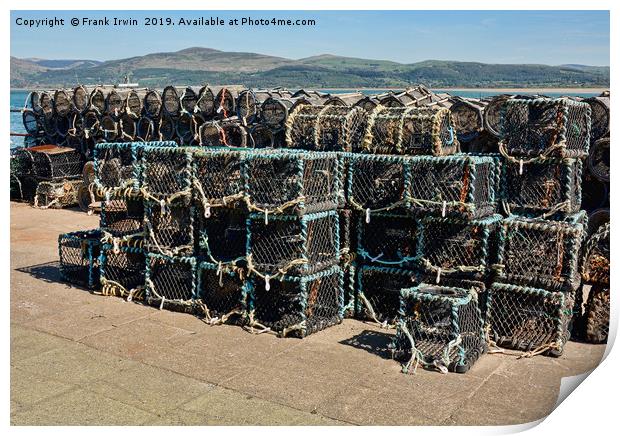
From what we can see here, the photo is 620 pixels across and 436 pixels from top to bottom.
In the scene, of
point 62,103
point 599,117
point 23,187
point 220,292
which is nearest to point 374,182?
point 220,292

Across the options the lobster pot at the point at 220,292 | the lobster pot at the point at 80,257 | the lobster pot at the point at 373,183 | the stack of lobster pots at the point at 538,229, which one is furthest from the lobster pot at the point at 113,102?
the stack of lobster pots at the point at 538,229

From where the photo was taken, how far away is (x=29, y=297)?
8.66m

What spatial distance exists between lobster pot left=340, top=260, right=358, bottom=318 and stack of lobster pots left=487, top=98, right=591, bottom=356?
1.51 meters

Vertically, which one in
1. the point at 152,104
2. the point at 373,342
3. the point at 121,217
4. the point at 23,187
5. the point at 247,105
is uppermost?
the point at 152,104

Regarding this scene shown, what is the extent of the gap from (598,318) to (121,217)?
5.52 m

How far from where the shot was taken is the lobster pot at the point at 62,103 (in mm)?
16312

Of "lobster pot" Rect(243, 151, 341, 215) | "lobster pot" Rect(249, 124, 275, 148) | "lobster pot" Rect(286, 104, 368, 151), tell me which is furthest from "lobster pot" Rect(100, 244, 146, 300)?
"lobster pot" Rect(249, 124, 275, 148)

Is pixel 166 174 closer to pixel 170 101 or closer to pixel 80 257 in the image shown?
pixel 80 257

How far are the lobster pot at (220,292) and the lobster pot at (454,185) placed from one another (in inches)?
79.3

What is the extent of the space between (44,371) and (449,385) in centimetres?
348

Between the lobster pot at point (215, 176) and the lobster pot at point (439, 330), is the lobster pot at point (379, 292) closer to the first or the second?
the lobster pot at point (439, 330)

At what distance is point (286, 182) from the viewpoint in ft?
24.1

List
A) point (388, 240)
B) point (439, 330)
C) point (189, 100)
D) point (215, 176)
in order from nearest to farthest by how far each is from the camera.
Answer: point (439, 330)
point (388, 240)
point (215, 176)
point (189, 100)

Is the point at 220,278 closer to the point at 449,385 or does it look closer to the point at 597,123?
the point at 449,385
